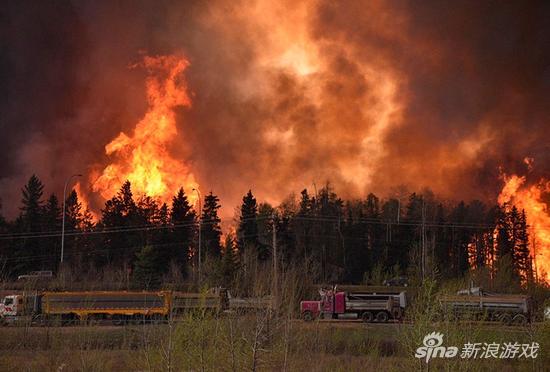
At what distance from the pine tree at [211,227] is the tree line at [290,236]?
7.0 inches

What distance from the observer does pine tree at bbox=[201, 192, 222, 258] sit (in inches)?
3332

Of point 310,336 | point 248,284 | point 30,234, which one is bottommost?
point 310,336

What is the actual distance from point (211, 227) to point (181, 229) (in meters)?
4.88

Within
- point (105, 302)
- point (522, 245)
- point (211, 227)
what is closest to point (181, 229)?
point (211, 227)

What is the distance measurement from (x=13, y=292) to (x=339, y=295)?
3078 cm

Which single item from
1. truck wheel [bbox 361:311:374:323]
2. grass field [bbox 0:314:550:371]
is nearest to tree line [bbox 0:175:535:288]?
truck wheel [bbox 361:311:374:323]

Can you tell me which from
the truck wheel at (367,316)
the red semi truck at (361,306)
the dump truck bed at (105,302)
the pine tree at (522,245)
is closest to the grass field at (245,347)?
the truck wheel at (367,316)

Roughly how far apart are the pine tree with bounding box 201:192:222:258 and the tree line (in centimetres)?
18

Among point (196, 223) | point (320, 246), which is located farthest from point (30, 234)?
point (320, 246)

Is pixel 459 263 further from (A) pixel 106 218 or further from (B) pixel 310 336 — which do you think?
(B) pixel 310 336

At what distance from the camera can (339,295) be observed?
51531 mm

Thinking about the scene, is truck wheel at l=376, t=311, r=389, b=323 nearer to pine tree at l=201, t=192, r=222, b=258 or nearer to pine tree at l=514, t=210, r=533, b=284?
pine tree at l=201, t=192, r=222, b=258

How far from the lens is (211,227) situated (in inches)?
3474

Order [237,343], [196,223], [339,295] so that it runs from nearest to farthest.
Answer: [237,343], [339,295], [196,223]
